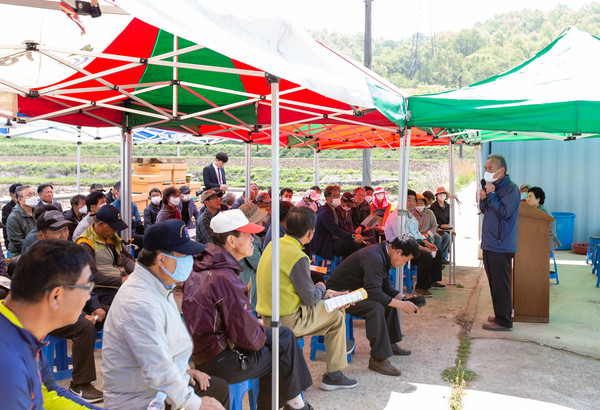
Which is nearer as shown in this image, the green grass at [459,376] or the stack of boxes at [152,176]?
the green grass at [459,376]

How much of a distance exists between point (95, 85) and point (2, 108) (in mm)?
880

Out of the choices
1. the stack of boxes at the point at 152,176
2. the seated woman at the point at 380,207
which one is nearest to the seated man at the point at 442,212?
the seated woman at the point at 380,207

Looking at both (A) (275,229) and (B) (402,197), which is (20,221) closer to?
(A) (275,229)

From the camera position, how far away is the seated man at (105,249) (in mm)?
4426

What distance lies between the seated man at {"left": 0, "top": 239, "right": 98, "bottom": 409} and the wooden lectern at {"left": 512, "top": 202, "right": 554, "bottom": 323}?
5462mm

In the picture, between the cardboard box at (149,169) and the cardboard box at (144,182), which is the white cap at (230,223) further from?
the cardboard box at (149,169)

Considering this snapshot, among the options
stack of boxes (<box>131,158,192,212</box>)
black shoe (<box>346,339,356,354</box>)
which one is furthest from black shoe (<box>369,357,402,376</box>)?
stack of boxes (<box>131,158,192,212</box>)

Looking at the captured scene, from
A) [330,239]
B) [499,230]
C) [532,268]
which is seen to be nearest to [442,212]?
[330,239]

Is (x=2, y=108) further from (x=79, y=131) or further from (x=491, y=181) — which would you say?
(x=79, y=131)

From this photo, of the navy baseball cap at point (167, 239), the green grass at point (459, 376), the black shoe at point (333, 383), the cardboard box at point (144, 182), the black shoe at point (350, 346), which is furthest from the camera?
the cardboard box at point (144, 182)

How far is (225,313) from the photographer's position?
9.76 feet

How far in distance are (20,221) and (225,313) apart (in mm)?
4334

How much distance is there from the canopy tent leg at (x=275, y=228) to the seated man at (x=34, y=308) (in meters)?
1.40

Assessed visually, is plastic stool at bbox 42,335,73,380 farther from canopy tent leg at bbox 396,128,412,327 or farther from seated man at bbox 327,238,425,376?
canopy tent leg at bbox 396,128,412,327
